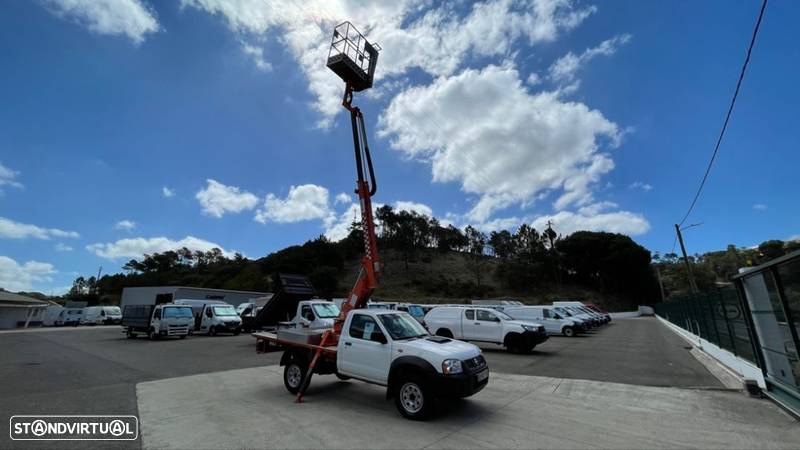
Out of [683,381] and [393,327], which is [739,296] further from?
[393,327]

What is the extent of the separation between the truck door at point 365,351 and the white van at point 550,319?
55.5ft

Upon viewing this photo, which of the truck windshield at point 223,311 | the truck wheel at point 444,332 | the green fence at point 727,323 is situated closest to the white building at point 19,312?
the truck windshield at point 223,311

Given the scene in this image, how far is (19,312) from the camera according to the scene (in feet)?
155

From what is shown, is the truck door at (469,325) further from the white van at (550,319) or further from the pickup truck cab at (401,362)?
the pickup truck cab at (401,362)

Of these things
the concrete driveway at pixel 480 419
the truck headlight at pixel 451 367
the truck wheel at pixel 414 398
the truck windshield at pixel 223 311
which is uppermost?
the truck windshield at pixel 223 311

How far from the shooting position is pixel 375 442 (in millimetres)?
4949

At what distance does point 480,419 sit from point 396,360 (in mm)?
1618

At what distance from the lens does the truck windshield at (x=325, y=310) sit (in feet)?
48.8

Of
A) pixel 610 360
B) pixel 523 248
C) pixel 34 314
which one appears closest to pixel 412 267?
pixel 523 248

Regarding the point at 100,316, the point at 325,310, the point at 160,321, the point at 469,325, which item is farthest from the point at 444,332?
the point at 100,316

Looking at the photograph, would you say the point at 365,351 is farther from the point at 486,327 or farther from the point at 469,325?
the point at 469,325

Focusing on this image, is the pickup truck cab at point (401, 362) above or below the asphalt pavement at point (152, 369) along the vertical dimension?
above

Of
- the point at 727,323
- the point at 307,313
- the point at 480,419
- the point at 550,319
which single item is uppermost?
the point at 550,319

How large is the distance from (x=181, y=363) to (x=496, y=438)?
11.1 metres
